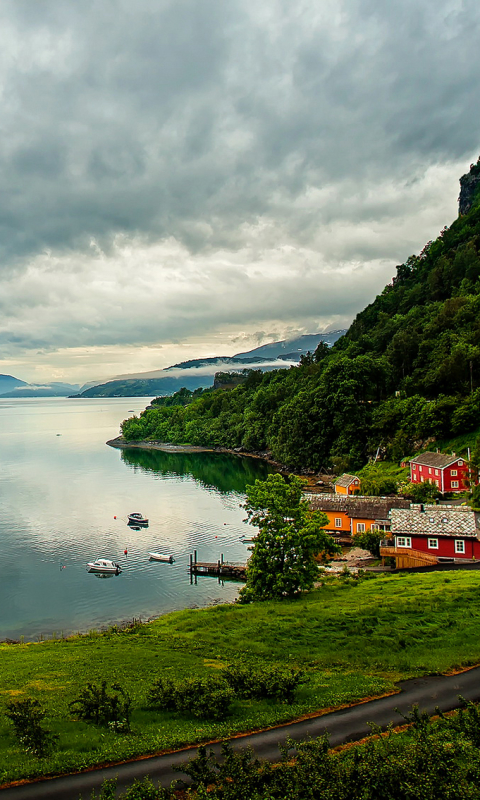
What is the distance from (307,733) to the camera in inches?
535

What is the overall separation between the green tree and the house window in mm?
7854

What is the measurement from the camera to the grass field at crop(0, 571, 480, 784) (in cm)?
1385

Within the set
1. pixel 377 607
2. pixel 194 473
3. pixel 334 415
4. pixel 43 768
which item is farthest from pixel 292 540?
pixel 194 473

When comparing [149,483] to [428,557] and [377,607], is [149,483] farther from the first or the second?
[377,607]

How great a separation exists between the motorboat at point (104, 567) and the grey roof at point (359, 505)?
19.7m

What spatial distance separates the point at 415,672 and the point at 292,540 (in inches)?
526

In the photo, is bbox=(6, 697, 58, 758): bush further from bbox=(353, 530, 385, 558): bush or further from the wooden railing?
bbox=(353, 530, 385, 558): bush

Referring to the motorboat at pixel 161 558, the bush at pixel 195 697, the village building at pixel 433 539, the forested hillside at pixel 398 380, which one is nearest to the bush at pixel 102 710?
the bush at pixel 195 697

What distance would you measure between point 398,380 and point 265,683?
277 feet

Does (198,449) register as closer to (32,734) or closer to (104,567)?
(104,567)

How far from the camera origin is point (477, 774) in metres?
9.76

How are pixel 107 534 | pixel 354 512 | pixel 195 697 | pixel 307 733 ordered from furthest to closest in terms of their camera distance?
pixel 107 534 < pixel 354 512 < pixel 195 697 < pixel 307 733

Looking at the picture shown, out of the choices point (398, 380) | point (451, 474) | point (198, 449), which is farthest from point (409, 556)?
point (198, 449)

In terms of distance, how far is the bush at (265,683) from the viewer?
15.5 m
